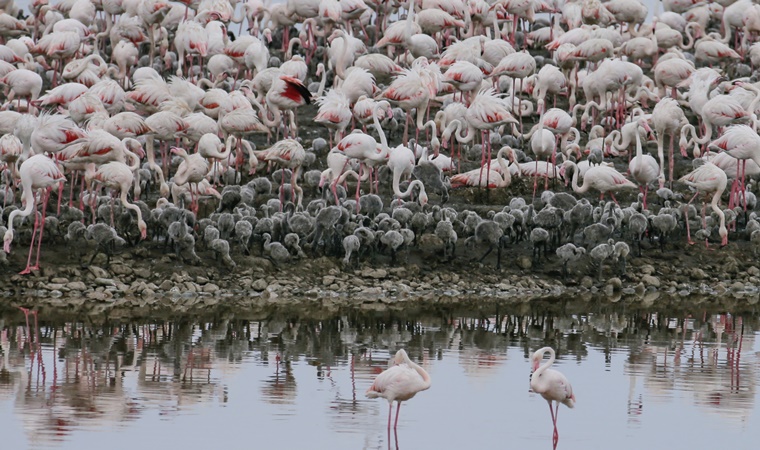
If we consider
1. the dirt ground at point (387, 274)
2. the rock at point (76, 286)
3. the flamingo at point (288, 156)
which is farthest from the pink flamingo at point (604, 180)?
the rock at point (76, 286)

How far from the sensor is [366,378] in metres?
11.7

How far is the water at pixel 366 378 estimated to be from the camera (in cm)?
988

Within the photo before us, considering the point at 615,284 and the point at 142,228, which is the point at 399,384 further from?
the point at 615,284

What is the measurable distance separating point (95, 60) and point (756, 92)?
→ 1076cm

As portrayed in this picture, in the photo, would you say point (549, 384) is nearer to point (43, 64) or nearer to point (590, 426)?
point (590, 426)

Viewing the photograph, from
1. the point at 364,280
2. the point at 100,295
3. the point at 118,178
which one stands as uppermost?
the point at 118,178

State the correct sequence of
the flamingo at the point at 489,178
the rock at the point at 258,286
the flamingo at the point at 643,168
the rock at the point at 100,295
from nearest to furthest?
1. the rock at the point at 100,295
2. the rock at the point at 258,286
3. the flamingo at the point at 643,168
4. the flamingo at the point at 489,178

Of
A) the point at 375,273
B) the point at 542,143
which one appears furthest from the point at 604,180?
the point at 375,273

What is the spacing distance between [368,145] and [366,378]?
21.4 feet

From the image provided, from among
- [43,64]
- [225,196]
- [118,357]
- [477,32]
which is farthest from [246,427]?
[477,32]

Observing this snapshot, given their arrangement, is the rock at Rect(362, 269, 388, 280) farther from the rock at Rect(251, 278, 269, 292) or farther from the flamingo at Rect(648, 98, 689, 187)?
the flamingo at Rect(648, 98, 689, 187)

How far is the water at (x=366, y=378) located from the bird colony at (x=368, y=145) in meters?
1.91

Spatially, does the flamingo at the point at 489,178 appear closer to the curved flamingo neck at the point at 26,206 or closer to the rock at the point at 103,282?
the rock at the point at 103,282

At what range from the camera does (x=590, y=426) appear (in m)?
10.3
